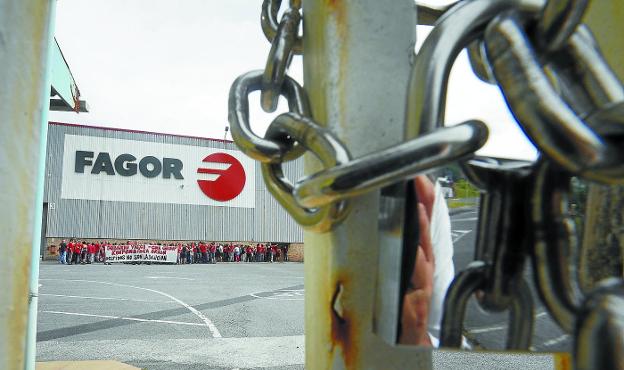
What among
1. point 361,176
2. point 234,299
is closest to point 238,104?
point 361,176

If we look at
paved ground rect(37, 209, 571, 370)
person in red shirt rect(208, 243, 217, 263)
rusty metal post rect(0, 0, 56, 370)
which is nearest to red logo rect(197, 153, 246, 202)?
person in red shirt rect(208, 243, 217, 263)

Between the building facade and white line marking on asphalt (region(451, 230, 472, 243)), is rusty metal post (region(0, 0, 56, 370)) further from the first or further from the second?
the building facade

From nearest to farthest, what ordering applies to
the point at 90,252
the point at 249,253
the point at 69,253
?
the point at 69,253, the point at 90,252, the point at 249,253

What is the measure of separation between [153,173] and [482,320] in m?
23.5

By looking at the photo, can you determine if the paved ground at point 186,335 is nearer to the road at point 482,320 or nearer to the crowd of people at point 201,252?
the road at point 482,320

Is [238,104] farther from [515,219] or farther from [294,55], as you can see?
[515,219]

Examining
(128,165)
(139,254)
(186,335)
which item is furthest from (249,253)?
(186,335)

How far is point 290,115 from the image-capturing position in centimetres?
42

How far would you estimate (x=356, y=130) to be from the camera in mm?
420

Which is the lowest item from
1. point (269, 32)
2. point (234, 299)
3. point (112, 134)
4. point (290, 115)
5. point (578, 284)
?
point (234, 299)

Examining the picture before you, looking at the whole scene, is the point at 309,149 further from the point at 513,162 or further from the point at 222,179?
the point at 222,179

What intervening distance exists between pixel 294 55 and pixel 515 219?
11.4 inches

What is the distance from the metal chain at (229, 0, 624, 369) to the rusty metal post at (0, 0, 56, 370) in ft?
1.10

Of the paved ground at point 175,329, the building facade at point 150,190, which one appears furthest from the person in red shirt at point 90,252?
the paved ground at point 175,329
